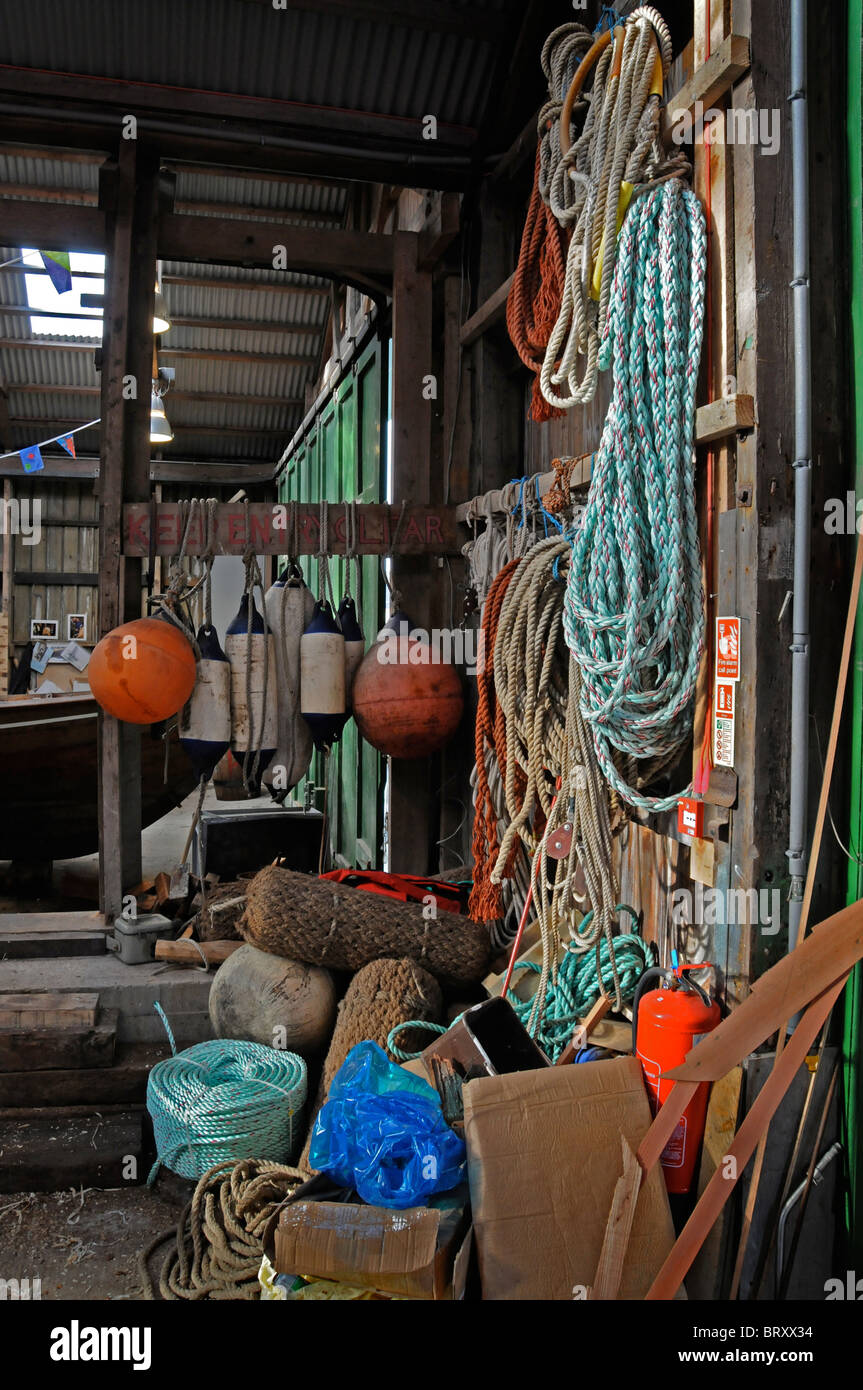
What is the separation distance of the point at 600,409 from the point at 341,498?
5.13 metres

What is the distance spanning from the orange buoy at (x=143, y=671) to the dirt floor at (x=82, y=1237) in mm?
1956

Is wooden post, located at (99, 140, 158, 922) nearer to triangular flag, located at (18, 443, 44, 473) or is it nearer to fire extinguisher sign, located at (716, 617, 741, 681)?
fire extinguisher sign, located at (716, 617, 741, 681)

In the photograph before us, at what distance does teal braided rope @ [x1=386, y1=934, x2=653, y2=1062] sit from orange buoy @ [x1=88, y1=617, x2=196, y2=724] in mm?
2161

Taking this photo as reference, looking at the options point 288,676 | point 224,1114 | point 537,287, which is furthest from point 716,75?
point 224,1114

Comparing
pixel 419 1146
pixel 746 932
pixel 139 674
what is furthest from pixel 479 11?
pixel 419 1146

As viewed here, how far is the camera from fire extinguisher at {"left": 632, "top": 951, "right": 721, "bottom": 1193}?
247cm

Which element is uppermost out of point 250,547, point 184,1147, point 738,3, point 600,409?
point 738,3

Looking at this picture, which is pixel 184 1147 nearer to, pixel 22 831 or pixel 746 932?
pixel 746 932

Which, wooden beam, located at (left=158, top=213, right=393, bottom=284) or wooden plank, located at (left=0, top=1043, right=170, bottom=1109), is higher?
wooden beam, located at (left=158, top=213, right=393, bottom=284)

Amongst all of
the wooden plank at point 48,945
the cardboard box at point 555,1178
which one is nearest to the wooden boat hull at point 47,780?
the wooden plank at point 48,945

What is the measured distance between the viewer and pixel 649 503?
8.90 feet

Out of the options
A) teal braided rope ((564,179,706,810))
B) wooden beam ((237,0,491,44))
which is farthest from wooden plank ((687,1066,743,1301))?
wooden beam ((237,0,491,44))

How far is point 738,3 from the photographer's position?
2533 mm
